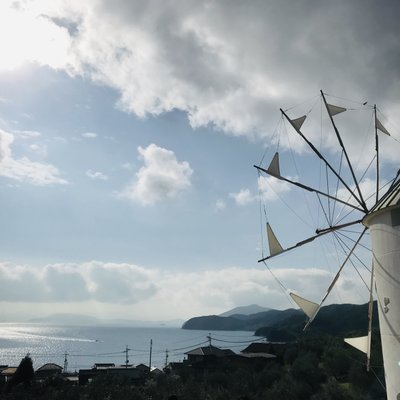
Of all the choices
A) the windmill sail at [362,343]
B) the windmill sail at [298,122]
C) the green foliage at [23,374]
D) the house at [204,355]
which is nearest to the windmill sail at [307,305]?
the windmill sail at [362,343]

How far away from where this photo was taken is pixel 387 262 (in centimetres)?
1161

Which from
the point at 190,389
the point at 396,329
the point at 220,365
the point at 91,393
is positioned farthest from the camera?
the point at 220,365

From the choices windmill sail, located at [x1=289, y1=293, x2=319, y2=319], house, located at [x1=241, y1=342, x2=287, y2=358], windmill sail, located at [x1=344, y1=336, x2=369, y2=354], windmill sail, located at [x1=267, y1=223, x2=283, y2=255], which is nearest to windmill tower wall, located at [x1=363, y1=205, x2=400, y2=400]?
windmill sail, located at [x1=344, y1=336, x2=369, y2=354]

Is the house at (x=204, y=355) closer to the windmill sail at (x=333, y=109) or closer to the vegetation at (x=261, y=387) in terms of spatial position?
the vegetation at (x=261, y=387)

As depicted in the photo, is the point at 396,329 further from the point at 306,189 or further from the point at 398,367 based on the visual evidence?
the point at 306,189

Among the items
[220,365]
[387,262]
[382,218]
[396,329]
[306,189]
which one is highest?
[306,189]

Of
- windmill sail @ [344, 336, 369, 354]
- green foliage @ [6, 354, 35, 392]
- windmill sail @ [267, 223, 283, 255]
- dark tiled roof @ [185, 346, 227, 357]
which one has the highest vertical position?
windmill sail @ [267, 223, 283, 255]

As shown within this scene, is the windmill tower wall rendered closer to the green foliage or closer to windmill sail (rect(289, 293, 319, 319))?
windmill sail (rect(289, 293, 319, 319))

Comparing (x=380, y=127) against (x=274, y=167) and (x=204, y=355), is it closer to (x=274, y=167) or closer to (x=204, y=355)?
(x=274, y=167)

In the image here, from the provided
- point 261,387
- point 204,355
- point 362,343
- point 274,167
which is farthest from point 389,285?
point 204,355

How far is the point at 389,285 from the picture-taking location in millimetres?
11445

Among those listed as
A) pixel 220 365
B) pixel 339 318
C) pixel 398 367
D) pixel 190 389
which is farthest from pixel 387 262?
pixel 339 318

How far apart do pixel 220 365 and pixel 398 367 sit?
46.1 metres

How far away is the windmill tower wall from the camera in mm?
11242
